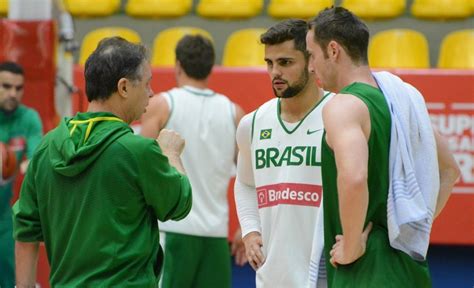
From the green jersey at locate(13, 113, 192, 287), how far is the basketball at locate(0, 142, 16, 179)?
9.31 feet

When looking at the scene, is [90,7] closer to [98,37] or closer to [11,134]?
[98,37]

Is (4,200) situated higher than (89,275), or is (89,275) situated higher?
(89,275)

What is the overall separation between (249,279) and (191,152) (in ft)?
5.57

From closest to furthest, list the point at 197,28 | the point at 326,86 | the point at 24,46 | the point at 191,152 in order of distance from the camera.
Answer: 1. the point at 326,86
2. the point at 191,152
3. the point at 24,46
4. the point at 197,28

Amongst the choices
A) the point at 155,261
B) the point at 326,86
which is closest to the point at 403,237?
the point at 326,86

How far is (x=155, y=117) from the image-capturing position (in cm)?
618

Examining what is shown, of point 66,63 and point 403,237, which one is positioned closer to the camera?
point 403,237

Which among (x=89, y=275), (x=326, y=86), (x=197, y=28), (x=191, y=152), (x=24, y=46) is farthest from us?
(x=197, y=28)

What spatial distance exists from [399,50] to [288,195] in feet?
16.4

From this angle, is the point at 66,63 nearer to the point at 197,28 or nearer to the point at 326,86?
the point at 197,28

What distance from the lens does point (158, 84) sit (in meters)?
7.61

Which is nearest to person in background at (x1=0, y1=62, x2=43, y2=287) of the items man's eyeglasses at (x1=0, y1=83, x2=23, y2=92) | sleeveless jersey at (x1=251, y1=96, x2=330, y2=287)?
man's eyeglasses at (x1=0, y1=83, x2=23, y2=92)

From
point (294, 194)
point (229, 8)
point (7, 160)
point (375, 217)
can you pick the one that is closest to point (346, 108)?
point (375, 217)

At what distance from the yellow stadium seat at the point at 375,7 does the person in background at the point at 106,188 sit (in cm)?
625
